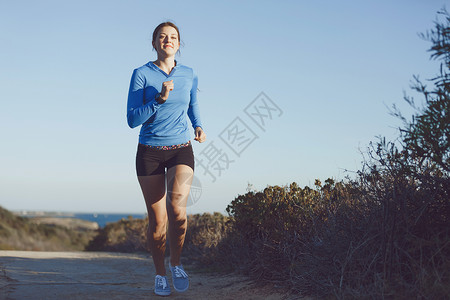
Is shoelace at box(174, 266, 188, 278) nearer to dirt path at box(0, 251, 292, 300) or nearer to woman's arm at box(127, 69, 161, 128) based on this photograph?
dirt path at box(0, 251, 292, 300)

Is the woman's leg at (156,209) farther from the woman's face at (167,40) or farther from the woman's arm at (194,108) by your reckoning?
the woman's face at (167,40)

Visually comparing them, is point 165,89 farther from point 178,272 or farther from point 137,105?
point 178,272

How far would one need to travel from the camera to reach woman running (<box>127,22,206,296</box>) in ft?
15.2

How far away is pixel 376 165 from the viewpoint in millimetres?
4344

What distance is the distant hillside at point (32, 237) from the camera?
18453mm

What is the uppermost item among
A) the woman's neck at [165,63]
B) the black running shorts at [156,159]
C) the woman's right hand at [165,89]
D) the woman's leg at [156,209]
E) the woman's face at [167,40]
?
the woman's face at [167,40]

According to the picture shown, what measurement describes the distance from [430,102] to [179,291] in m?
3.06

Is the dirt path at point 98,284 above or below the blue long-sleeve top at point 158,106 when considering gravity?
below

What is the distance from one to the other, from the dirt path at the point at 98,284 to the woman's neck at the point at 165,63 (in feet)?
7.81

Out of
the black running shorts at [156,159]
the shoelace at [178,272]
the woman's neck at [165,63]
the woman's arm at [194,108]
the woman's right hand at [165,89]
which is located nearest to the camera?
the woman's right hand at [165,89]

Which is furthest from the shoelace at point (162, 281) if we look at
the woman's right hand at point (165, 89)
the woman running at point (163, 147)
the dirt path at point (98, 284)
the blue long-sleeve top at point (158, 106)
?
the woman's right hand at point (165, 89)

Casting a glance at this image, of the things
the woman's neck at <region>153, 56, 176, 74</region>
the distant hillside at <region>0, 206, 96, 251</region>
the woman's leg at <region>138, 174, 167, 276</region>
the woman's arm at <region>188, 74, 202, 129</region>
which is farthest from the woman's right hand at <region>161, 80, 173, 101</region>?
the distant hillside at <region>0, 206, 96, 251</region>

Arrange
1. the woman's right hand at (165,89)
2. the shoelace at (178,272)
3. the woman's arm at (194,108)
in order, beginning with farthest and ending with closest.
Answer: the woman's arm at (194,108), the shoelace at (178,272), the woman's right hand at (165,89)

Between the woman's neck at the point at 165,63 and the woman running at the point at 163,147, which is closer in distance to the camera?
the woman running at the point at 163,147
